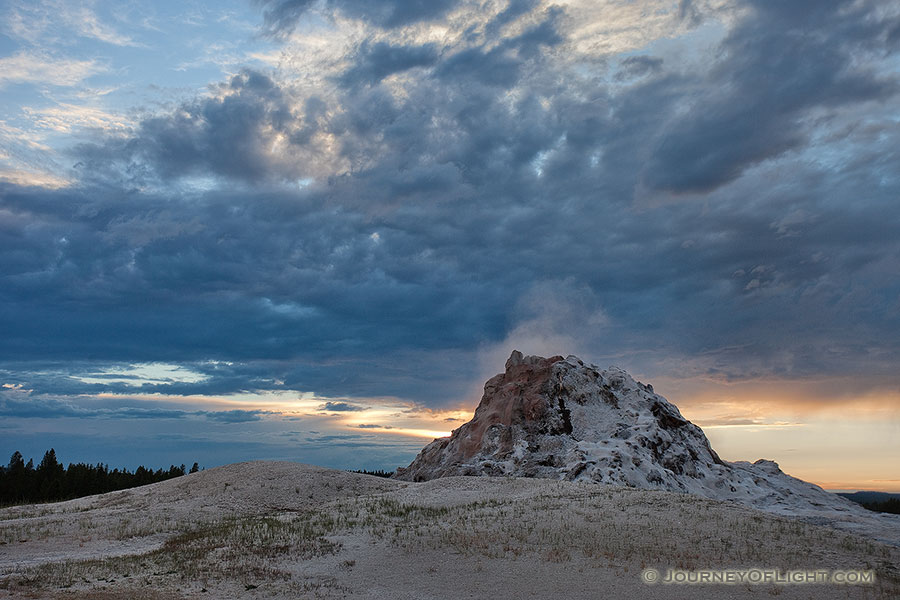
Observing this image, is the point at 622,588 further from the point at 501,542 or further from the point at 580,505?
the point at 580,505

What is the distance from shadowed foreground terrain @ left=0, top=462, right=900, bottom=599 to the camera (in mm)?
16719

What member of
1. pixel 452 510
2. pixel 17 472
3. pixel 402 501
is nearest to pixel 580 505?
pixel 452 510

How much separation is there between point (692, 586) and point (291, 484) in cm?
2907

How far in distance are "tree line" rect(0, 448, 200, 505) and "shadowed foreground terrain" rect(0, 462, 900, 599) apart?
41.8 metres

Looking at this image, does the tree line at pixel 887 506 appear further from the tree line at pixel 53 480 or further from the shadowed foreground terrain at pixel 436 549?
the tree line at pixel 53 480

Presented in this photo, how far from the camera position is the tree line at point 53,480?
6769cm

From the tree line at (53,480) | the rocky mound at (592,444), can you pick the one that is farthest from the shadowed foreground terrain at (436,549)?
the tree line at (53,480)

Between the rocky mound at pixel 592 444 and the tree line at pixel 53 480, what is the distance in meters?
35.2

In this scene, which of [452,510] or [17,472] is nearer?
[452,510]

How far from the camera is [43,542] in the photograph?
25.7 metres

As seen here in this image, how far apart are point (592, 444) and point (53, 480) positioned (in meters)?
61.5

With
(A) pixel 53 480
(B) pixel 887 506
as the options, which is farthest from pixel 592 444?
(A) pixel 53 480

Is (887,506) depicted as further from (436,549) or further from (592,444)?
(436,549)

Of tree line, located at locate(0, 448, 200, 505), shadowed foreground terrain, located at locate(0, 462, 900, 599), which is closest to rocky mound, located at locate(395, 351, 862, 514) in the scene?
shadowed foreground terrain, located at locate(0, 462, 900, 599)
